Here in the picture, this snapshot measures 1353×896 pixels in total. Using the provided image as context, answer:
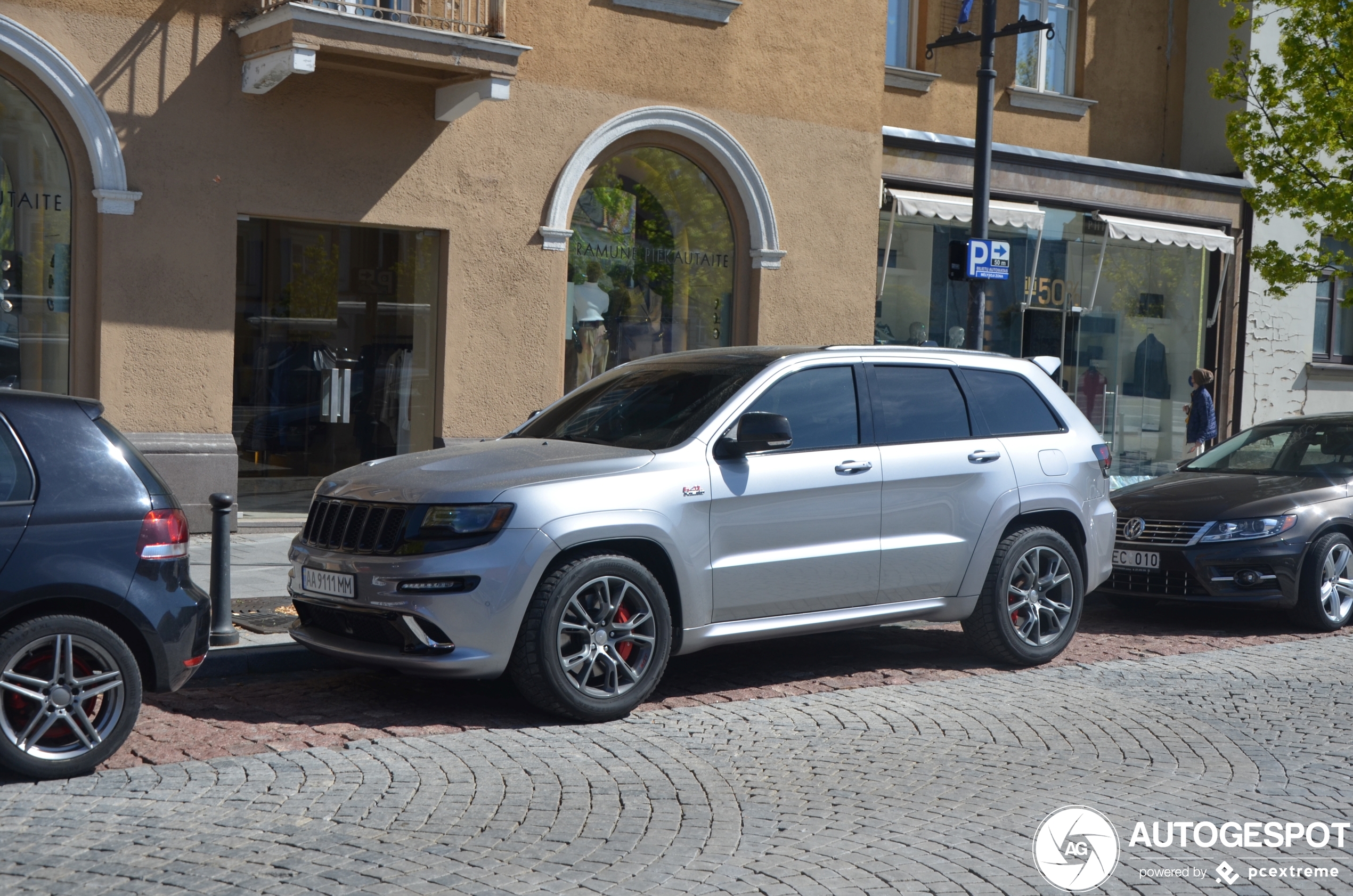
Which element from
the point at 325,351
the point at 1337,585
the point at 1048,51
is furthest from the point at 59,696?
the point at 1048,51

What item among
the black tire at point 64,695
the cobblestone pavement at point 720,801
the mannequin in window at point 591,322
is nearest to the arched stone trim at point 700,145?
the mannequin in window at point 591,322

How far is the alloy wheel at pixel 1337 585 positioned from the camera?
995 centimetres

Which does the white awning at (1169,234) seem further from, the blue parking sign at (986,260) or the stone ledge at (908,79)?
the blue parking sign at (986,260)

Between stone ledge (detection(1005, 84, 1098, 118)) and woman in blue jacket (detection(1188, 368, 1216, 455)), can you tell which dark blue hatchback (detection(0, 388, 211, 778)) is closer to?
woman in blue jacket (detection(1188, 368, 1216, 455))

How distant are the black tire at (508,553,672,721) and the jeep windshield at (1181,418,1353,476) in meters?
6.27

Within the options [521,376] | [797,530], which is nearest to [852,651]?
[797,530]

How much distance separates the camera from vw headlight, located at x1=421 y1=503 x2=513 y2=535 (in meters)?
6.34

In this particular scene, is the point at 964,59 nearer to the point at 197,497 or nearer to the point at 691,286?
the point at 691,286

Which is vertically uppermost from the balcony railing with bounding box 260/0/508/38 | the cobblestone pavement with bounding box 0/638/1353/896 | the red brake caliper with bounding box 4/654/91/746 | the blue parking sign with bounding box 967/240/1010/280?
the balcony railing with bounding box 260/0/508/38

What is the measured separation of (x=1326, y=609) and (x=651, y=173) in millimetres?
7870

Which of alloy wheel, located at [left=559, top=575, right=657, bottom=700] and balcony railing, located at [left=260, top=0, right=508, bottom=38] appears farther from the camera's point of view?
balcony railing, located at [left=260, top=0, right=508, bottom=38]

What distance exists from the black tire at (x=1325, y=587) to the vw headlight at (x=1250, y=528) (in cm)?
26

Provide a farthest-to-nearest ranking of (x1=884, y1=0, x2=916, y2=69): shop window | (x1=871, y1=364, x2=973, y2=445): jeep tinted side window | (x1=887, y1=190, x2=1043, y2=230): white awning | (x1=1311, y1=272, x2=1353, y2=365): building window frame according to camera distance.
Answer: (x1=1311, y1=272, x2=1353, y2=365): building window frame → (x1=884, y1=0, x2=916, y2=69): shop window → (x1=887, y1=190, x2=1043, y2=230): white awning → (x1=871, y1=364, x2=973, y2=445): jeep tinted side window

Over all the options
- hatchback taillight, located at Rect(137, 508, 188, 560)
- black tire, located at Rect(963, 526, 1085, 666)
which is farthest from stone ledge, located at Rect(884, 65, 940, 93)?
hatchback taillight, located at Rect(137, 508, 188, 560)
